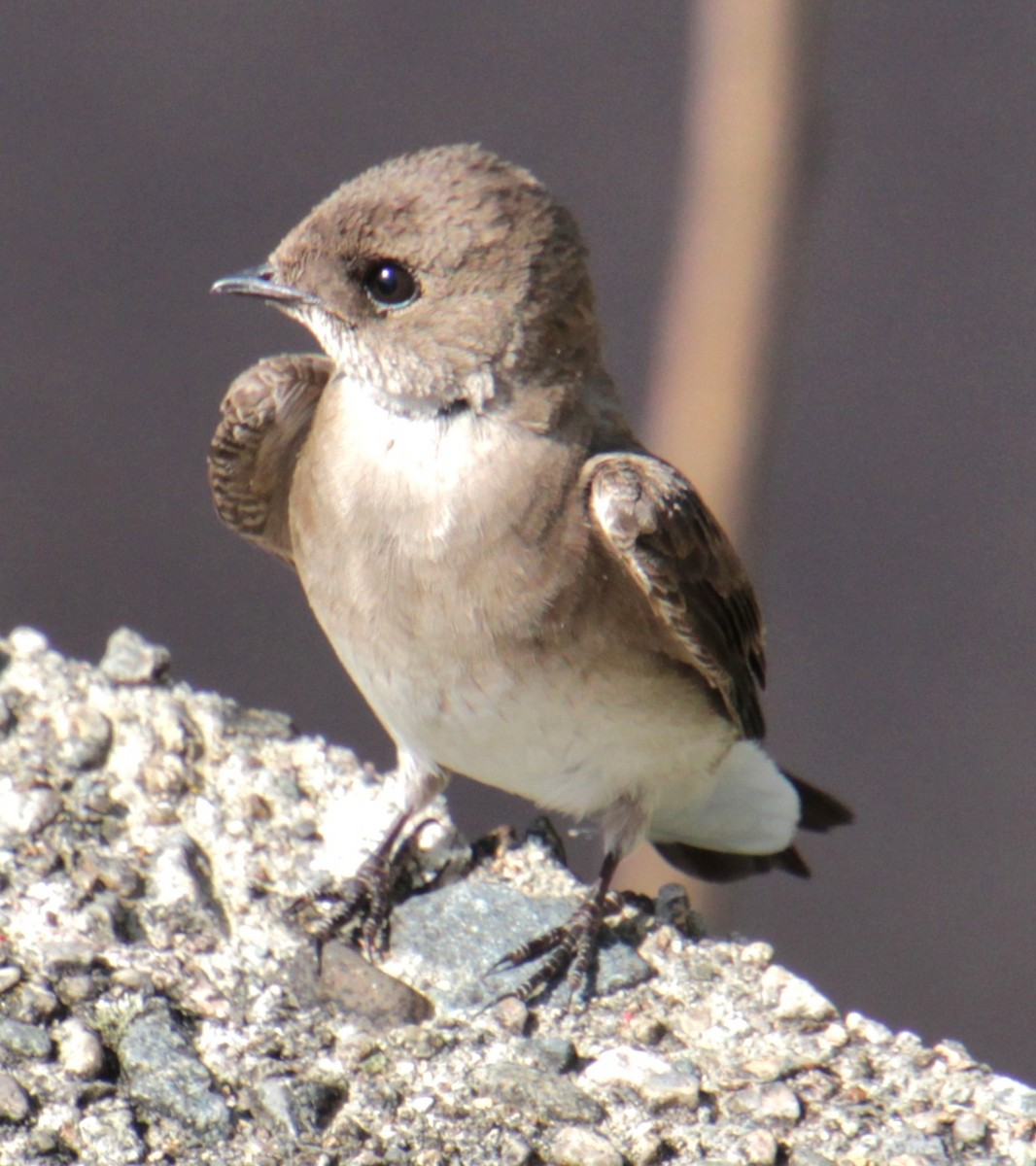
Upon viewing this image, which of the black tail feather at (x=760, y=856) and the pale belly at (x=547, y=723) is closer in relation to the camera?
the pale belly at (x=547, y=723)

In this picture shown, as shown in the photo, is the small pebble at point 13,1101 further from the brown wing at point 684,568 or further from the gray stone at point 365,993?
the brown wing at point 684,568

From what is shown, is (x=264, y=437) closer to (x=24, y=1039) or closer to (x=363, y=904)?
(x=363, y=904)

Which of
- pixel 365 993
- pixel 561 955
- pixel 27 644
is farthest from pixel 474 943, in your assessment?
pixel 27 644

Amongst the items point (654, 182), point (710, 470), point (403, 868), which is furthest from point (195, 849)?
point (654, 182)

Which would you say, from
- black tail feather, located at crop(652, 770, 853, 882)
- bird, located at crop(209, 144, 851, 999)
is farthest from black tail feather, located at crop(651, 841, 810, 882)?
bird, located at crop(209, 144, 851, 999)

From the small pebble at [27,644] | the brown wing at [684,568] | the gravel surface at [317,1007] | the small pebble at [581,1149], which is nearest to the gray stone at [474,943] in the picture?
the gravel surface at [317,1007]

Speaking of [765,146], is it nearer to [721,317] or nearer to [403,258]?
[721,317]

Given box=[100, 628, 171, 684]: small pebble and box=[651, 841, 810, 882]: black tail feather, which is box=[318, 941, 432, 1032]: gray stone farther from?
box=[651, 841, 810, 882]: black tail feather
